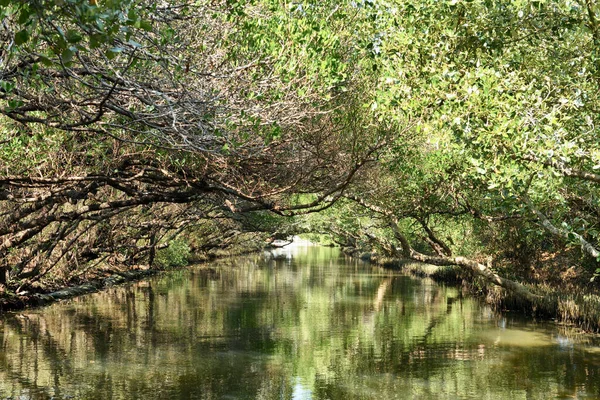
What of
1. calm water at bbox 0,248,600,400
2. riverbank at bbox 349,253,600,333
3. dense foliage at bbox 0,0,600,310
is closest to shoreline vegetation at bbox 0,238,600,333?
riverbank at bbox 349,253,600,333

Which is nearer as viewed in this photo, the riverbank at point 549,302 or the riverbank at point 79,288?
the riverbank at point 549,302

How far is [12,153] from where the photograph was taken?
1309 centimetres

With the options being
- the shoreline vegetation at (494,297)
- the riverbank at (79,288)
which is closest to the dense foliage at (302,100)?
the riverbank at (79,288)

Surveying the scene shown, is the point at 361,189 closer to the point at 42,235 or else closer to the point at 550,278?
the point at 550,278

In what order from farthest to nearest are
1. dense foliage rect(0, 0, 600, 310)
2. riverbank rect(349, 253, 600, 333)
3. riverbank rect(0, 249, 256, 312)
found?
riverbank rect(0, 249, 256, 312)
riverbank rect(349, 253, 600, 333)
dense foliage rect(0, 0, 600, 310)

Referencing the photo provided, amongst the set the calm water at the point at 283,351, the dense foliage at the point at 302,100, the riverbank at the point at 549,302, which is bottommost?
the calm water at the point at 283,351

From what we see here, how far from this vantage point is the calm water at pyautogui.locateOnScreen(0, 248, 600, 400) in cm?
1280

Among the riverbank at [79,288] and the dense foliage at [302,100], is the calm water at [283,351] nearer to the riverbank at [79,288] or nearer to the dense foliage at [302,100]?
the riverbank at [79,288]

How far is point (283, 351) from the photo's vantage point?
1659cm

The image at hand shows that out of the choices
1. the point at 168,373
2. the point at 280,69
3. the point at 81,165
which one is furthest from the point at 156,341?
the point at 280,69

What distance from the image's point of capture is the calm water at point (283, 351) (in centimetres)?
1280

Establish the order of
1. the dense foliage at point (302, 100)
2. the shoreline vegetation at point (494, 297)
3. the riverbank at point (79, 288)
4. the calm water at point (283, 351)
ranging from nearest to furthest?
the dense foliage at point (302, 100) → the calm water at point (283, 351) → the shoreline vegetation at point (494, 297) → the riverbank at point (79, 288)

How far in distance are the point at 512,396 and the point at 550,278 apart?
1571 centimetres

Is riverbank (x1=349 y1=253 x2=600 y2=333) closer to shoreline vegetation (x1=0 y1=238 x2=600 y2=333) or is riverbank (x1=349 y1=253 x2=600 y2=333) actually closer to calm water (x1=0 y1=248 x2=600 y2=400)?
shoreline vegetation (x1=0 y1=238 x2=600 y2=333)
